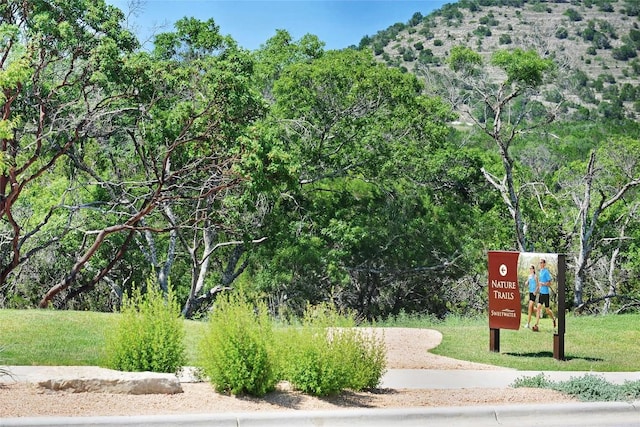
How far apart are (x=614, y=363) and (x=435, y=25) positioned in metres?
85.2

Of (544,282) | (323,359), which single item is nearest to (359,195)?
(544,282)

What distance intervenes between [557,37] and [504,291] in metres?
75.4

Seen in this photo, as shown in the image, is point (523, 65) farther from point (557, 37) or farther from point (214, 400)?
point (557, 37)

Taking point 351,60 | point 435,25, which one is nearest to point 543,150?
point 351,60

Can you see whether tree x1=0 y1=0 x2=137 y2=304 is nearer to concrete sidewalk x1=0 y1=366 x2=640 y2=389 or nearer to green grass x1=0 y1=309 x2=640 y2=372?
green grass x1=0 y1=309 x2=640 y2=372

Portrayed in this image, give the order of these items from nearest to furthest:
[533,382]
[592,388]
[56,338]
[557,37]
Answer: [592,388], [533,382], [56,338], [557,37]

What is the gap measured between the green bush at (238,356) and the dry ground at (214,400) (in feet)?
0.50

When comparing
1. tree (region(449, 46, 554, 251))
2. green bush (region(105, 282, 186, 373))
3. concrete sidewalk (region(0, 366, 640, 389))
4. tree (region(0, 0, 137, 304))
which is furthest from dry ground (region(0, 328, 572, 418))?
tree (region(449, 46, 554, 251))

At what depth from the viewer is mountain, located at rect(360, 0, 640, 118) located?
75.1 metres

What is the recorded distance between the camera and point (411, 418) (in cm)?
984

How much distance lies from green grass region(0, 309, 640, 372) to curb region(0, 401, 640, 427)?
3.41m

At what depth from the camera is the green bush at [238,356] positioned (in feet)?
33.3

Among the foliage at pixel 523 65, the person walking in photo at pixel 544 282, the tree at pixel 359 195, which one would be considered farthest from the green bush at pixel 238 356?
the foliage at pixel 523 65

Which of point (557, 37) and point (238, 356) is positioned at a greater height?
point (557, 37)
